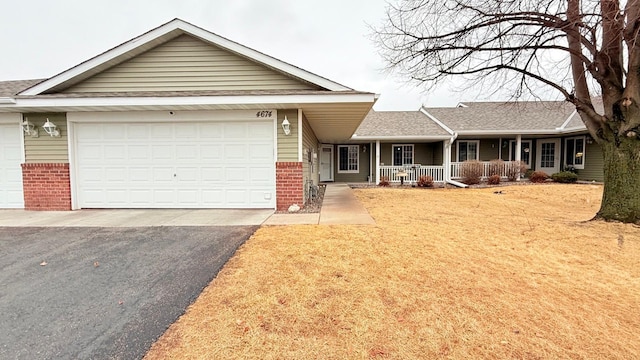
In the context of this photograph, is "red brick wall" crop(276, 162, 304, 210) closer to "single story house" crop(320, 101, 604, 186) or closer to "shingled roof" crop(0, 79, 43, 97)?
"shingled roof" crop(0, 79, 43, 97)

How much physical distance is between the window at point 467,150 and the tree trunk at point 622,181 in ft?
37.2

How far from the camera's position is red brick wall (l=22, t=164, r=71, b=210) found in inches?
297

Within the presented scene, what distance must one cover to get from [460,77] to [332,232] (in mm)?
5484

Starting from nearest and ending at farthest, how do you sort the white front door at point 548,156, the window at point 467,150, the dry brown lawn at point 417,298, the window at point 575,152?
the dry brown lawn at point 417,298, the window at point 575,152, the white front door at point 548,156, the window at point 467,150

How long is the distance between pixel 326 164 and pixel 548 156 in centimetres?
1289

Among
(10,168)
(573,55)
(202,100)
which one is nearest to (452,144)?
(573,55)

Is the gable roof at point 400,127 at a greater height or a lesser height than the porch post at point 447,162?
greater

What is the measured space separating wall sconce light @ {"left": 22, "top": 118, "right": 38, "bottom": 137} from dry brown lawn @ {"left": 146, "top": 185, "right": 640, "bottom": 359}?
267 inches

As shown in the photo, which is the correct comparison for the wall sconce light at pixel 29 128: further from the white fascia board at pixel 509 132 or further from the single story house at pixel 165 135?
the white fascia board at pixel 509 132

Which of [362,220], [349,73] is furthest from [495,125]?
[362,220]

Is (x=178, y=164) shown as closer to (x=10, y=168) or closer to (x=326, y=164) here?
(x=10, y=168)

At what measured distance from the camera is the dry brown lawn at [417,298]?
2158 mm

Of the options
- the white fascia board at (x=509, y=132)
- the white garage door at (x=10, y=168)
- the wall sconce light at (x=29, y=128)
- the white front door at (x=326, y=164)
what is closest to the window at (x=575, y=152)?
the white fascia board at (x=509, y=132)

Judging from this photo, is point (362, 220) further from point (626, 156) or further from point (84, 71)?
point (84, 71)
